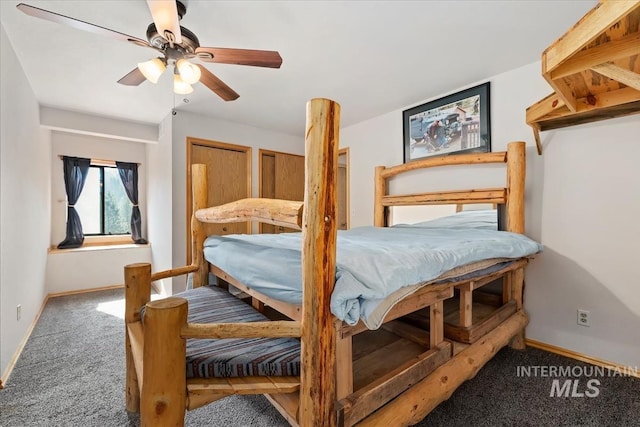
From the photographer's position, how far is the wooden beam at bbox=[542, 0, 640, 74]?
899 millimetres

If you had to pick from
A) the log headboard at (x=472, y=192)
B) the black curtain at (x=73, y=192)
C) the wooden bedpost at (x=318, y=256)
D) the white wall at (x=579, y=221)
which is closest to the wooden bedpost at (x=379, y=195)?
the log headboard at (x=472, y=192)

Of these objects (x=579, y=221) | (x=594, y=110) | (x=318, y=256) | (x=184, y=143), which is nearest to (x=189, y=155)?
(x=184, y=143)

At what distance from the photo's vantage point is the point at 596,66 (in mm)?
1214

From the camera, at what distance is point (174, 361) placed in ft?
3.01

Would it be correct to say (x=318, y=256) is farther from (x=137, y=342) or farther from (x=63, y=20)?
(x=63, y=20)

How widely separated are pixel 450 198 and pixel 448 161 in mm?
390

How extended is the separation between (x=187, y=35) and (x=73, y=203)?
4039mm

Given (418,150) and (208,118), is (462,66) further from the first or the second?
(208,118)

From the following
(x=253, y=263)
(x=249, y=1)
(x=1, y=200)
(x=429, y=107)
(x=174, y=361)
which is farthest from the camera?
(x=429, y=107)

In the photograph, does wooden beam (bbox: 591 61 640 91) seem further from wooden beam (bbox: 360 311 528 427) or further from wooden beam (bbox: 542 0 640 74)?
wooden beam (bbox: 360 311 528 427)

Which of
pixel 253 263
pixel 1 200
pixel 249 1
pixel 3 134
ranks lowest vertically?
pixel 253 263

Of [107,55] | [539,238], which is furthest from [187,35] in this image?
[539,238]

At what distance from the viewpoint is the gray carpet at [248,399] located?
152 cm

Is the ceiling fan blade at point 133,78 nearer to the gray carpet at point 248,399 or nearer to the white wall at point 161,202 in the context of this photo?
the white wall at point 161,202
